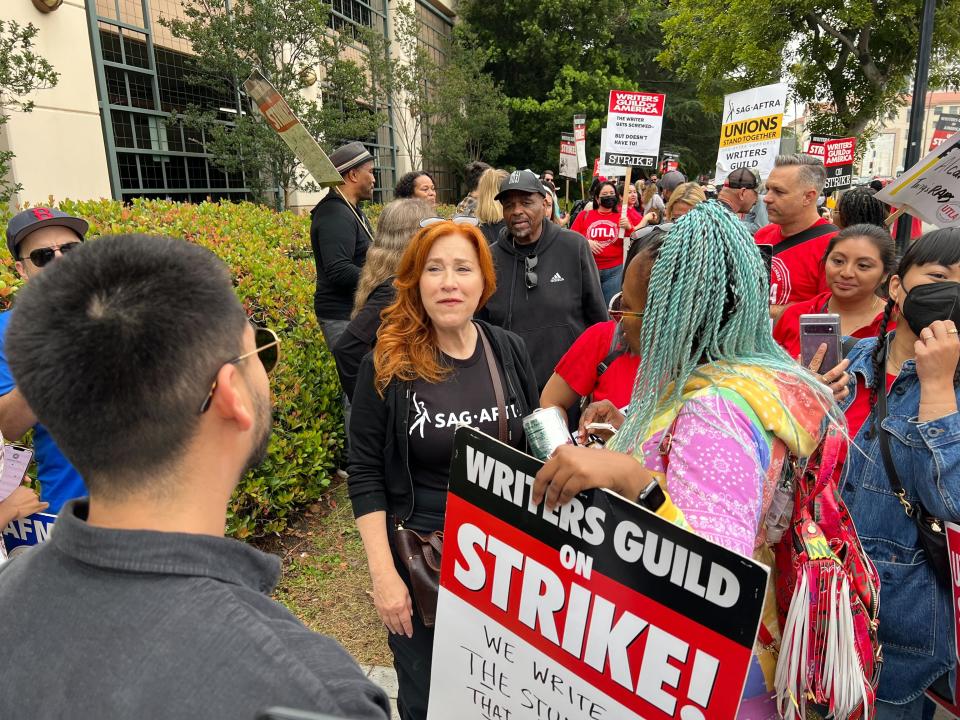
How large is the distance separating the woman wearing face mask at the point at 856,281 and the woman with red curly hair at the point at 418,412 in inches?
67.4

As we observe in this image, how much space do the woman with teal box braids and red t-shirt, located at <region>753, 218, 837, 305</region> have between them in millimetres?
2801

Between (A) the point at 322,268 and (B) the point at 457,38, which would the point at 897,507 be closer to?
(A) the point at 322,268

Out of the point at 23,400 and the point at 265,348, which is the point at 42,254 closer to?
the point at 23,400

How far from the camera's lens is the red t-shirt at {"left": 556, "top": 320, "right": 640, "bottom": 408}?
252cm

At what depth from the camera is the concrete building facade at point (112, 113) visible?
24.6ft

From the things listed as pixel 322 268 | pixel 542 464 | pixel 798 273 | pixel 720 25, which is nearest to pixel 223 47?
pixel 322 268

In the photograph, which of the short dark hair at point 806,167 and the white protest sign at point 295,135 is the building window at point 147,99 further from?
the short dark hair at point 806,167

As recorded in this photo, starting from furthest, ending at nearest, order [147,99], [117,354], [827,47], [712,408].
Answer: [827,47], [147,99], [712,408], [117,354]

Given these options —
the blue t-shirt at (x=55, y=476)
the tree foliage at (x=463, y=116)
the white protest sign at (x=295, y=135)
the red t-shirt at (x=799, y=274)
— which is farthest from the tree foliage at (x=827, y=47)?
the blue t-shirt at (x=55, y=476)

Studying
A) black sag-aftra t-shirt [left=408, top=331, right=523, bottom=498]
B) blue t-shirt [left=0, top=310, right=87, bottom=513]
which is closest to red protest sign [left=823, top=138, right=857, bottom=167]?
black sag-aftra t-shirt [left=408, top=331, right=523, bottom=498]

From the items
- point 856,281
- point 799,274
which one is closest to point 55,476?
point 856,281

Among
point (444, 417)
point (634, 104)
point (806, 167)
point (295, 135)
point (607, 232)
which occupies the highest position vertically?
point (634, 104)

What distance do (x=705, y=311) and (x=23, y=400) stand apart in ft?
6.39

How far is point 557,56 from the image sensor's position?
2748 centimetres
